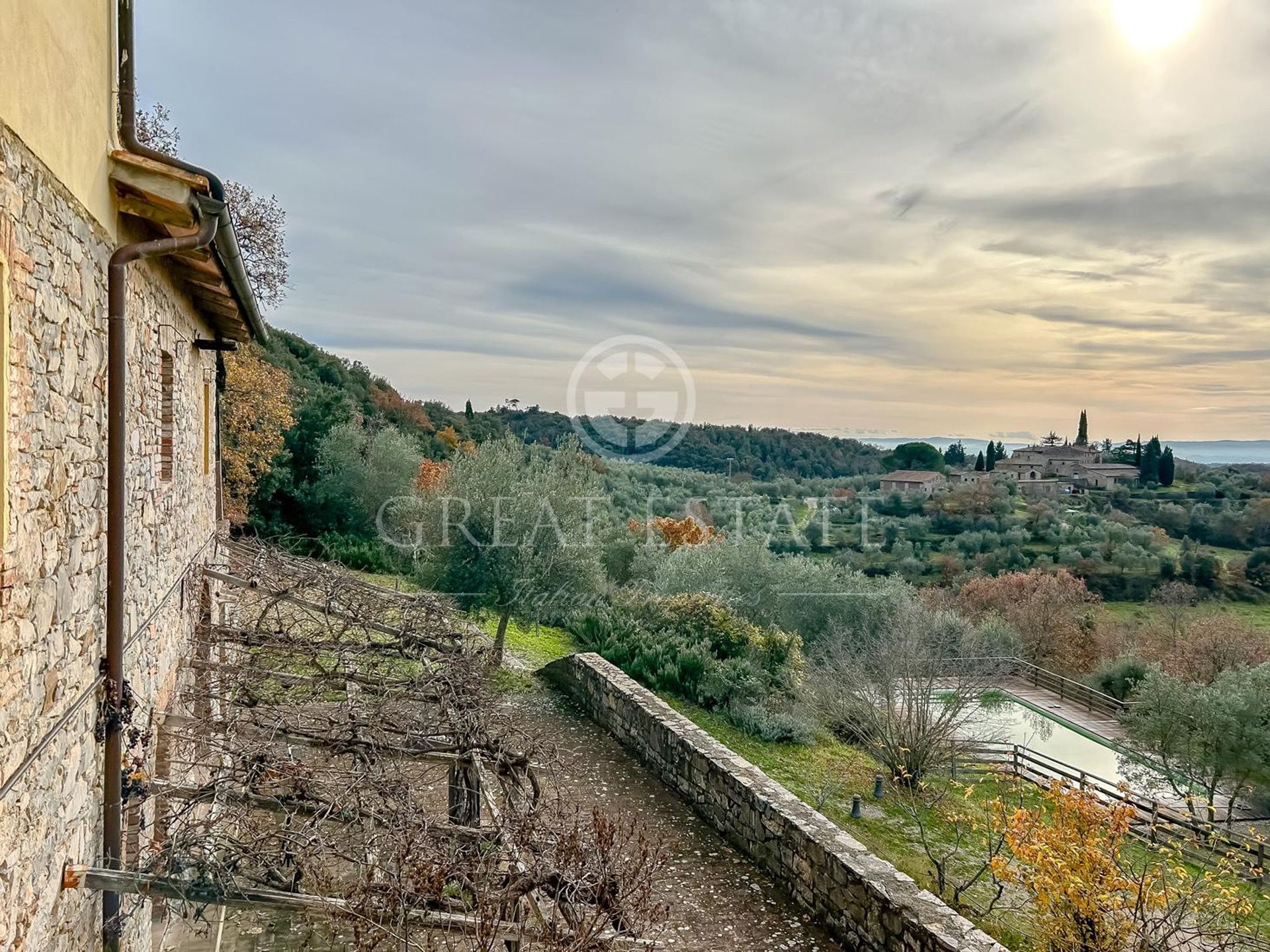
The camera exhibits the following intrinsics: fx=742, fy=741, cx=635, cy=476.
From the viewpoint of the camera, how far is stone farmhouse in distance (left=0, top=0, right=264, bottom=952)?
Answer: 7.77 feet

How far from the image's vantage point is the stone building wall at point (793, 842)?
5.84m

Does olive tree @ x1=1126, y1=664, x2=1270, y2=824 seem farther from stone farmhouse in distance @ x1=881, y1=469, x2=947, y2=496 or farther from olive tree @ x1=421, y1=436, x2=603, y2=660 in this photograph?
stone farmhouse in distance @ x1=881, y1=469, x2=947, y2=496

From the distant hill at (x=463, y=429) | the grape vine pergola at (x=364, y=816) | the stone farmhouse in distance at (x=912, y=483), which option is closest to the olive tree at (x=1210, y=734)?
the distant hill at (x=463, y=429)

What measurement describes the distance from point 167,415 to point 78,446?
9.00ft

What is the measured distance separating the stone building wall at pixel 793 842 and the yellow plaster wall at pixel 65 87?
6.88 m

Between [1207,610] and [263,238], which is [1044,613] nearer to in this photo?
[1207,610]

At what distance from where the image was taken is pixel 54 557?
2.78 m

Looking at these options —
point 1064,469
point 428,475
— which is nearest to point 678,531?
point 428,475

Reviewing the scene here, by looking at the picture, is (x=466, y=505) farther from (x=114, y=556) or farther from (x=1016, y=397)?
(x=1016, y=397)

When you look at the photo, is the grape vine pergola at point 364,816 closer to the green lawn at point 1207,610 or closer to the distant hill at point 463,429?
the distant hill at point 463,429

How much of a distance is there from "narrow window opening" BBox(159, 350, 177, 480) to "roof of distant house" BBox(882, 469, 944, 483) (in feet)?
152

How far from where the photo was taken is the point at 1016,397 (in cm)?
4116

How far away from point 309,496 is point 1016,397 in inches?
1434
